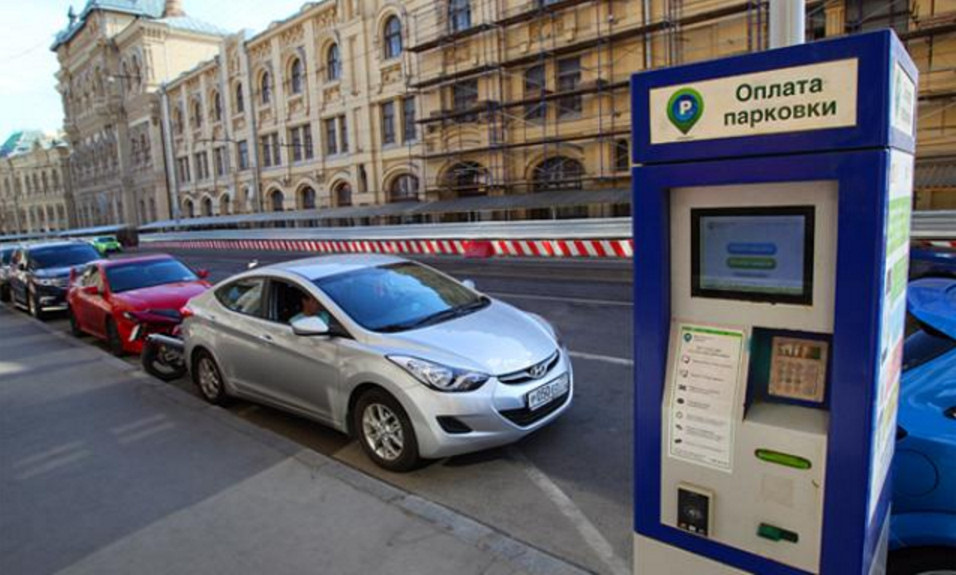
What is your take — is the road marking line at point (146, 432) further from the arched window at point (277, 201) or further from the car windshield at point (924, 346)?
the arched window at point (277, 201)

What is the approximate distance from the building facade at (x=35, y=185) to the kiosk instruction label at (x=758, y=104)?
300 feet

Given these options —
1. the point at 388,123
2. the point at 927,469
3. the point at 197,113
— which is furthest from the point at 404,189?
the point at 927,469

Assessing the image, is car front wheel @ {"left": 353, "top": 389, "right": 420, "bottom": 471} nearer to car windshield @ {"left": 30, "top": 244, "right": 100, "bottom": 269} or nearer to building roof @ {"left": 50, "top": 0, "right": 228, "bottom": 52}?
car windshield @ {"left": 30, "top": 244, "right": 100, "bottom": 269}

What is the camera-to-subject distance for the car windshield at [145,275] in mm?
10109

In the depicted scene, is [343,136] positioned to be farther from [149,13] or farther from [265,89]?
[149,13]

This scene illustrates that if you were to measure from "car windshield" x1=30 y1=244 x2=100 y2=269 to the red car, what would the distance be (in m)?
4.17

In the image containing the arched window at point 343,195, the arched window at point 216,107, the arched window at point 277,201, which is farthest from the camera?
the arched window at point 216,107

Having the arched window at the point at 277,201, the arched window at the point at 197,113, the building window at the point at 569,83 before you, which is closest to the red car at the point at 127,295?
the building window at the point at 569,83

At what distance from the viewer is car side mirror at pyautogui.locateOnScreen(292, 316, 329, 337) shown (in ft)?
16.7

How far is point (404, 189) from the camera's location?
101ft

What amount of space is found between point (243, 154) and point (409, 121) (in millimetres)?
18120

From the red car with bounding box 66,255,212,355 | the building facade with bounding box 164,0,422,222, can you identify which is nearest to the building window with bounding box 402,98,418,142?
the building facade with bounding box 164,0,422,222

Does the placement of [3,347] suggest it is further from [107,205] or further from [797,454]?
[107,205]

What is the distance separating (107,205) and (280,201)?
1485 inches
